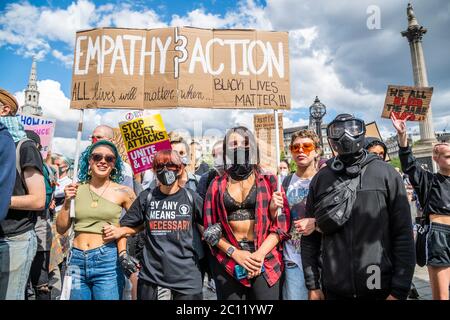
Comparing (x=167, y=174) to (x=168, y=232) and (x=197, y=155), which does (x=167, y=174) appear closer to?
(x=168, y=232)

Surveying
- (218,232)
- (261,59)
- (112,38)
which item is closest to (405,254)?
(218,232)

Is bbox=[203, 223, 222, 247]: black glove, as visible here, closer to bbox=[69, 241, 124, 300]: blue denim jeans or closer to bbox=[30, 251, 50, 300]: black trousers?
bbox=[69, 241, 124, 300]: blue denim jeans

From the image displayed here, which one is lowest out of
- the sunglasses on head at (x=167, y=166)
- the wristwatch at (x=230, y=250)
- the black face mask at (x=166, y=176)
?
the wristwatch at (x=230, y=250)

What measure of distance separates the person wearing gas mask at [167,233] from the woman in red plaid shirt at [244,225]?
0.70 ft

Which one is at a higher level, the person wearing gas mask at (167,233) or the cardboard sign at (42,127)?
the cardboard sign at (42,127)

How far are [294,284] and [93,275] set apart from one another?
1973 millimetres

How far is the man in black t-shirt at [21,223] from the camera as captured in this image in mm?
2523

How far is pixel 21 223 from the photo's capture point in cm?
266

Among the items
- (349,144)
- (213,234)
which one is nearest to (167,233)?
(213,234)

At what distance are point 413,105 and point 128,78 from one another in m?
4.55

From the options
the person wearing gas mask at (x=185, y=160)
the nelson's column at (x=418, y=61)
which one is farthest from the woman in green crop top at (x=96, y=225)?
the nelson's column at (x=418, y=61)

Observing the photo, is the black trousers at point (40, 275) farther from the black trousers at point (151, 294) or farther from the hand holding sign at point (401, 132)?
the hand holding sign at point (401, 132)

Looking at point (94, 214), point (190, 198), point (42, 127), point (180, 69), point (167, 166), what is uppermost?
point (180, 69)
